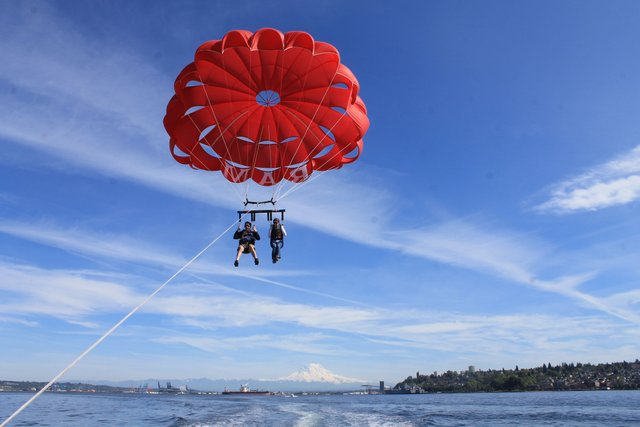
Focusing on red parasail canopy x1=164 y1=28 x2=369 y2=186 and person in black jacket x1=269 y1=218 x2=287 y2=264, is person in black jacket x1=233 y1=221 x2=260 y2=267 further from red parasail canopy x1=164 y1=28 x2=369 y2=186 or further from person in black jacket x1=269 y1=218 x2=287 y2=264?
red parasail canopy x1=164 y1=28 x2=369 y2=186

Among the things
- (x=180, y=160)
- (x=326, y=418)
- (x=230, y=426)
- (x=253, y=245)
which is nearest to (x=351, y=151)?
(x=253, y=245)

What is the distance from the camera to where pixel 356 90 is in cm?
1405

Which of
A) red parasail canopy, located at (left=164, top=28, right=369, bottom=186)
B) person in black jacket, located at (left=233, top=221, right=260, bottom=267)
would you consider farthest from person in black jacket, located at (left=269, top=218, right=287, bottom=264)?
red parasail canopy, located at (left=164, top=28, right=369, bottom=186)

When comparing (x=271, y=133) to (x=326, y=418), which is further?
(x=326, y=418)

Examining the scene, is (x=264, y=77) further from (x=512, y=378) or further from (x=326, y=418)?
(x=512, y=378)

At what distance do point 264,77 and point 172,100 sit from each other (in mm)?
3193

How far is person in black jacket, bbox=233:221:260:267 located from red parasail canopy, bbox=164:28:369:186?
123 inches

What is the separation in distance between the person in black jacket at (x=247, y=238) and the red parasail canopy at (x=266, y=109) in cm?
314

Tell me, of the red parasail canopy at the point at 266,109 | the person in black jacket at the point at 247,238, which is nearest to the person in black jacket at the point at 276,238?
the person in black jacket at the point at 247,238

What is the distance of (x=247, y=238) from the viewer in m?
13.4

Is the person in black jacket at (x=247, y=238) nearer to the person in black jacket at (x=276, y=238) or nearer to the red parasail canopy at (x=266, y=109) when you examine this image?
the person in black jacket at (x=276, y=238)

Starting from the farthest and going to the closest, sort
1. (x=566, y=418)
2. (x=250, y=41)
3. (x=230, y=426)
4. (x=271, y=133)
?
(x=566, y=418), (x=230, y=426), (x=271, y=133), (x=250, y=41)

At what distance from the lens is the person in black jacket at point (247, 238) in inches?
526

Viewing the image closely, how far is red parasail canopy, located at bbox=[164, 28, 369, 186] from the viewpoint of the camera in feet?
42.4
